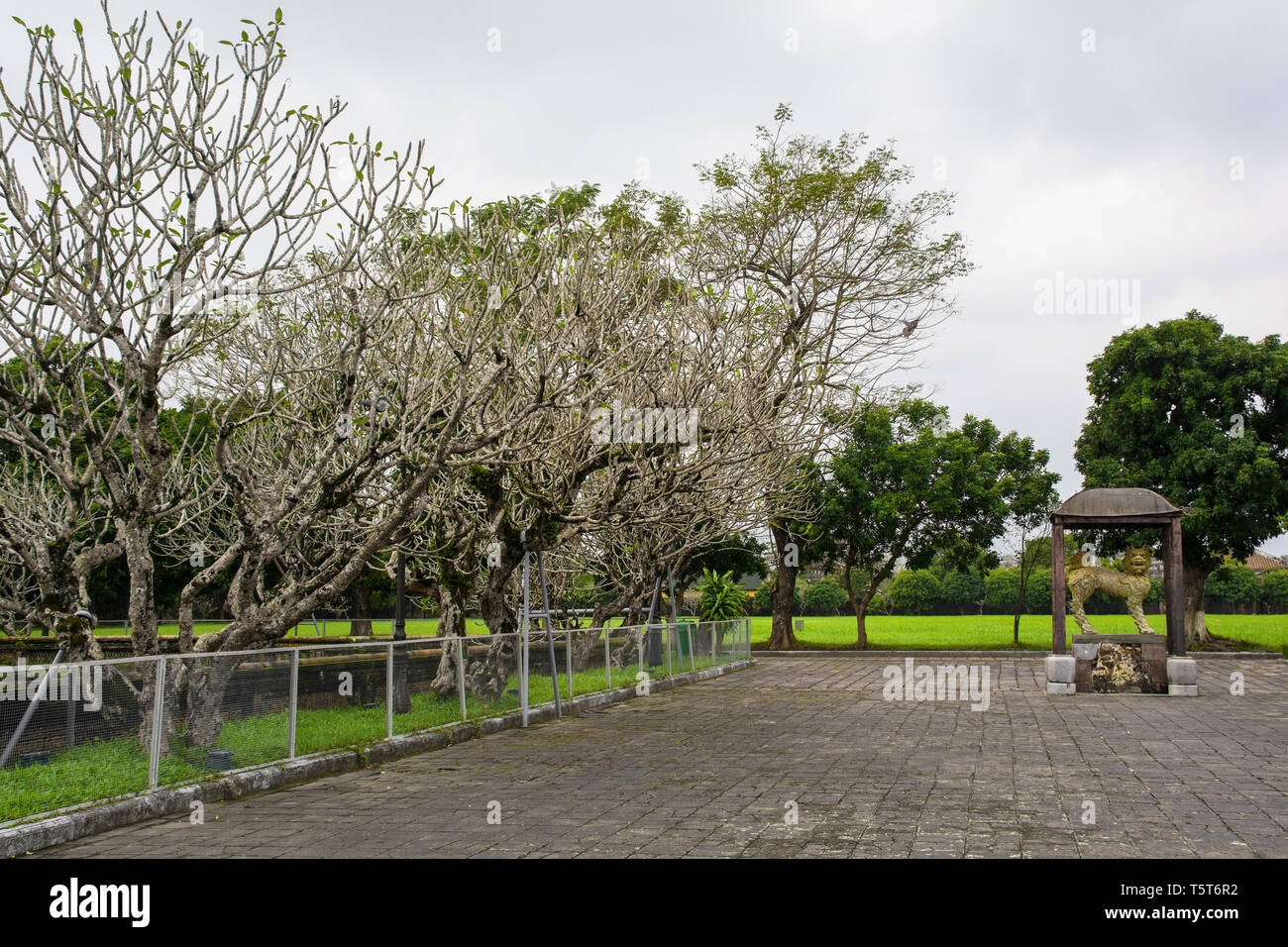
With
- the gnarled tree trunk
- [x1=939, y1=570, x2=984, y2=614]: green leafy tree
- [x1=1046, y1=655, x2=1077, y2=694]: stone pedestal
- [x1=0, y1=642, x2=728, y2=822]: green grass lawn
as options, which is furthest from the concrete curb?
[x1=939, y1=570, x2=984, y2=614]: green leafy tree

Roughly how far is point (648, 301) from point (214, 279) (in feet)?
20.0

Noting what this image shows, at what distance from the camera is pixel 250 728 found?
33.5ft

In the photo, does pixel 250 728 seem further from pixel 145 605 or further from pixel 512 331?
pixel 512 331

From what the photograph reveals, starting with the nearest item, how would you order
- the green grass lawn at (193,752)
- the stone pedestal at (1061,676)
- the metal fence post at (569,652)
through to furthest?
1. the green grass lawn at (193,752)
2. the metal fence post at (569,652)
3. the stone pedestal at (1061,676)

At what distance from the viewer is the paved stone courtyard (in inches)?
299

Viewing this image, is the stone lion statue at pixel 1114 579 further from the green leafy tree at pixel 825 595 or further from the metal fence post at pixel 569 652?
the green leafy tree at pixel 825 595

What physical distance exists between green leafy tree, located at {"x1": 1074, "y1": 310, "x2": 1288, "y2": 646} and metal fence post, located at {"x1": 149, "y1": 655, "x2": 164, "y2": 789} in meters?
28.7

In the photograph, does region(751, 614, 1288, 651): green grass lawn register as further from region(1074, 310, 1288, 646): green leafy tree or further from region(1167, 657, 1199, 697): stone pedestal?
region(1167, 657, 1199, 697): stone pedestal

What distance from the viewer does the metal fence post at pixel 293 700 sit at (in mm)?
10727

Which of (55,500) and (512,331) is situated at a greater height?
(512,331)

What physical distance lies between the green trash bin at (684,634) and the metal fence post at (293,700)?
13.8 meters

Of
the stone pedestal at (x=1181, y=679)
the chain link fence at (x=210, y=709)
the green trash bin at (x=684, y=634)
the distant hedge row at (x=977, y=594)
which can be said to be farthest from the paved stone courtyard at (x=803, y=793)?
the distant hedge row at (x=977, y=594)
